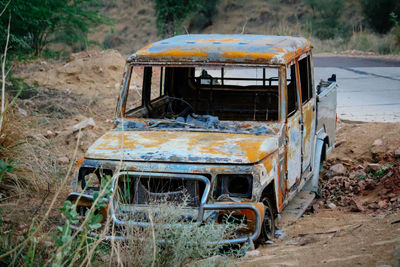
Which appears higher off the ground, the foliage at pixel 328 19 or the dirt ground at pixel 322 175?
the foliage at pixel 328 19

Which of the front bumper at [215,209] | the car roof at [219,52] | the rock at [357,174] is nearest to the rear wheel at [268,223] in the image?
the front bumper at [215,209]

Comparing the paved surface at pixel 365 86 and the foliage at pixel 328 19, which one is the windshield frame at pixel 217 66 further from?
the foliage at pixel 328 19

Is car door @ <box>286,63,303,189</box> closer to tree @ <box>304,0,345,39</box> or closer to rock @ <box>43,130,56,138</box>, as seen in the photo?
rock @ <box>43,130,56,138</box>

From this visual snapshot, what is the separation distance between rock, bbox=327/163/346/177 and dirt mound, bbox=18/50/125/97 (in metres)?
5.97

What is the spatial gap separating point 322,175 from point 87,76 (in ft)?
22.6

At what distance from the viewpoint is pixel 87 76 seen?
514 inches

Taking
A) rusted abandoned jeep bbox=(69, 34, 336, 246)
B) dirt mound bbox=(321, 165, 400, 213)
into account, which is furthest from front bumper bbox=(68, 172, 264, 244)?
dirt mound bbox=(321, 165, 400, 213)

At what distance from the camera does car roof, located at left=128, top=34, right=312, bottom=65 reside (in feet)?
18.0

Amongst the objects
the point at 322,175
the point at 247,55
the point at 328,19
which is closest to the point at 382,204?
the point at 322,175

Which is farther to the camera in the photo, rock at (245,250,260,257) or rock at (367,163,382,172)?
rock at (367,163,382,172)

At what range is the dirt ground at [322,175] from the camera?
4.20m

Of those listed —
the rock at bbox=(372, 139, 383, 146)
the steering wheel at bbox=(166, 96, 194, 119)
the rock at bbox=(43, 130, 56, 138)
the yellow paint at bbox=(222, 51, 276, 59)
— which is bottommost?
the rock at bbox=(372, 139, 383, 146)

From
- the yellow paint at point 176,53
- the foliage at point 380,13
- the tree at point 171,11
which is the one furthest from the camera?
the foliage at point 380,13

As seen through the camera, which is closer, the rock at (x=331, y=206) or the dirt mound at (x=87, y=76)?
the rock at (x=331, y=206)
